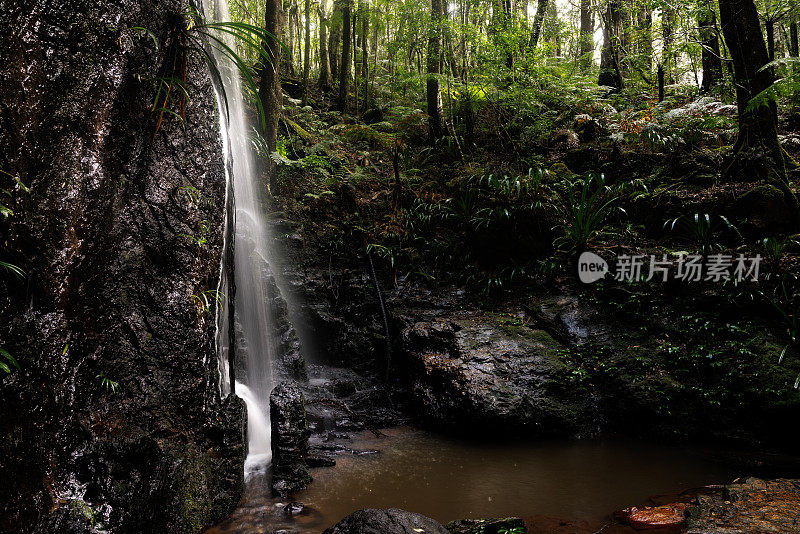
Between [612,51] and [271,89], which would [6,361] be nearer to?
[271,89]

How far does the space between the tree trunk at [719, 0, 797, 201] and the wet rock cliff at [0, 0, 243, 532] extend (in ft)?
22.5

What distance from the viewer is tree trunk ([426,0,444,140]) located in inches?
341

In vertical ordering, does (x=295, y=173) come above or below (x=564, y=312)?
above

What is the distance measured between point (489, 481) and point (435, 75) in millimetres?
7229

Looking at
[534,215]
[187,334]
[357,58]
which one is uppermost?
[357,58]

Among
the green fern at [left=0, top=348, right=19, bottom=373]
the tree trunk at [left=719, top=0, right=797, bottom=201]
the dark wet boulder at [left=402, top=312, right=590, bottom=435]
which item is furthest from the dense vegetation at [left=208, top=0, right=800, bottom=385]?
the green fern at [left=0, top=348, right=19, bottom=373]

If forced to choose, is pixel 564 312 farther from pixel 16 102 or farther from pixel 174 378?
pixel 16 102

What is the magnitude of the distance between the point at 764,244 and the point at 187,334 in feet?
21.1

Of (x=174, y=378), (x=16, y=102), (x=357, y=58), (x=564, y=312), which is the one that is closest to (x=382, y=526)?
(x=174, y=378)

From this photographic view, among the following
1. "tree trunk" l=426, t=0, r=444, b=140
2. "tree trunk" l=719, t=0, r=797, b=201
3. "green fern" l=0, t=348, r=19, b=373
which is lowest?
"green fern" l=0, t=348, r=19, b=373

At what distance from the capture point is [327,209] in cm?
831

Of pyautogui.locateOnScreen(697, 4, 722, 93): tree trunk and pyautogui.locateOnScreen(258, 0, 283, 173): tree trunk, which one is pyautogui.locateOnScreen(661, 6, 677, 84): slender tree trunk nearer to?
pyautogui.locateOnScreen(697, 4, 722, 93): tree trunk

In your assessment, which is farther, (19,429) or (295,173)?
(295,173)

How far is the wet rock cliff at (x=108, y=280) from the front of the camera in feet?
7.54
